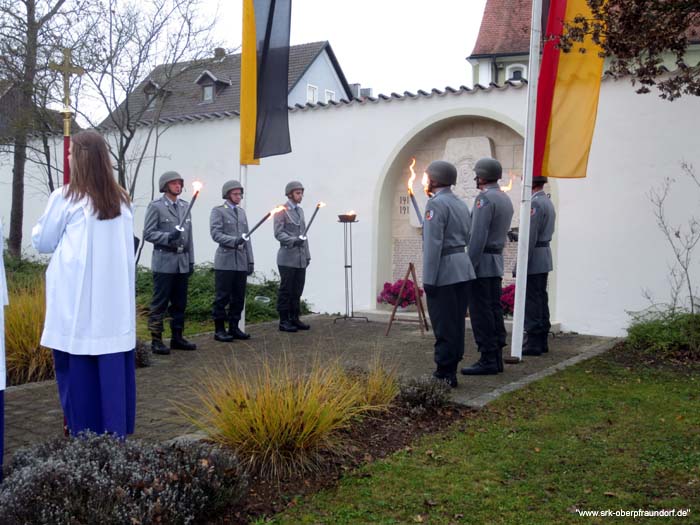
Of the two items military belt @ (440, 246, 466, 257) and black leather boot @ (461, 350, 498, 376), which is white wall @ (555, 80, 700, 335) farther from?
military belt @ (440, 246, 466, 257)

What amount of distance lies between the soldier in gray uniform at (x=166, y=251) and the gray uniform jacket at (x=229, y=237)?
2.66ft

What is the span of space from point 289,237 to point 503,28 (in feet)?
81.5

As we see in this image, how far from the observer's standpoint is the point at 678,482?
4055 mm

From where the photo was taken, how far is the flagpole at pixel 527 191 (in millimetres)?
7773

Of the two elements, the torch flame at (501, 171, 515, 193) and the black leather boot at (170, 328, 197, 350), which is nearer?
the torch flame at (501, 171, 515, 193)

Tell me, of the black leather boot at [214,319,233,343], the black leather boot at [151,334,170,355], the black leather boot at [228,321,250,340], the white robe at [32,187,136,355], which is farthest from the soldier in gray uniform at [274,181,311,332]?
the white robe at [32,187,136,355]

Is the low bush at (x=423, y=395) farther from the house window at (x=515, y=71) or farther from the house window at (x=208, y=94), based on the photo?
the house window at (x=515, y=71)

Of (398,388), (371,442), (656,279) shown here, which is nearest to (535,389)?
(398,388)

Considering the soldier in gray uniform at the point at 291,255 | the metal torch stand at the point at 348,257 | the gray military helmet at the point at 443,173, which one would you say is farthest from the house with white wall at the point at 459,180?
the gray military helmet at the point at 443,173

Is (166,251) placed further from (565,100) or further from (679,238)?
(679,238)

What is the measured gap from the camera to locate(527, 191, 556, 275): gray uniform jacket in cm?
828

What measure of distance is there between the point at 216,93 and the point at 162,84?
1304cm

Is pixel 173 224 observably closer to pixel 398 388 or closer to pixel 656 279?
pixel 398 388

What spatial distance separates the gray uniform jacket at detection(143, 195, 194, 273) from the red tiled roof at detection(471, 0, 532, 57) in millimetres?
24738
